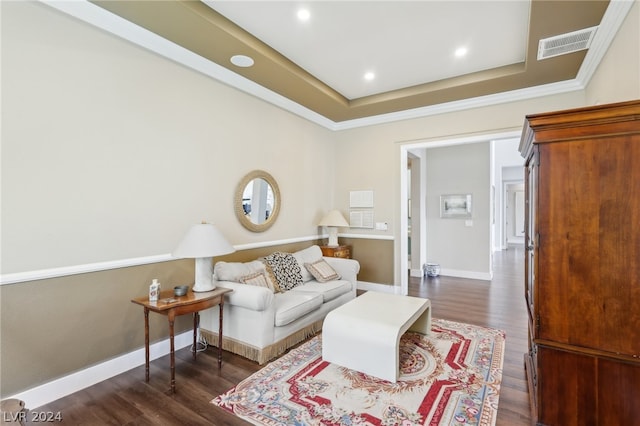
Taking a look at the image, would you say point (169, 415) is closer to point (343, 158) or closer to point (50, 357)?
point (50, 357)

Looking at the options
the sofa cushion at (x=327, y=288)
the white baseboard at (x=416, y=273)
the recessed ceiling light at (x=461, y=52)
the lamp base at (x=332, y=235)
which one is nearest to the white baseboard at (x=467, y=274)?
the white baseboard at (x=416, y=273)

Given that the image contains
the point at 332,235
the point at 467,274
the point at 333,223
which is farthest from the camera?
the point at 467,274

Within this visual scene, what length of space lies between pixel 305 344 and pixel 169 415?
4.60 feet

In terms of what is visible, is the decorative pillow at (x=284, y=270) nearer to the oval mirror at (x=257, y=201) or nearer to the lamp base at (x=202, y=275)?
the oval mirror at (x=257, y=201)

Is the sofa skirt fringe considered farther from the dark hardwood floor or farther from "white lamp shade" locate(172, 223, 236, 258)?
"white lamp shade" locate(172, 223, 236, 258)

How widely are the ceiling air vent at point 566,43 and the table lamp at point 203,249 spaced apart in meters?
3.53

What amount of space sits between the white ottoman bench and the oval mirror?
168 centimetres

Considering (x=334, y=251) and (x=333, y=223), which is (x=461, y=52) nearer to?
(x=333, y=223)

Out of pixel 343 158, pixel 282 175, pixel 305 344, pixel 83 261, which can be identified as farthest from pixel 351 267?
pixel 83 261

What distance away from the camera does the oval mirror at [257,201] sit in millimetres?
3742

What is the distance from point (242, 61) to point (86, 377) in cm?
321

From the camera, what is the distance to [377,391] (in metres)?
2.31

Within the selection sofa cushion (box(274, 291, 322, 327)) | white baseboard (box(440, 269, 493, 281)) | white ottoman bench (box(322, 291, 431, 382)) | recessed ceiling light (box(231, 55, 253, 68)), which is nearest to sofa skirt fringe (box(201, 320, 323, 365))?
sofa cushion (box(274, 291, 322, 327))

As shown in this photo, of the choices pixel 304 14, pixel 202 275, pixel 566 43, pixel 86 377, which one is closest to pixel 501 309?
pixel 566 43
